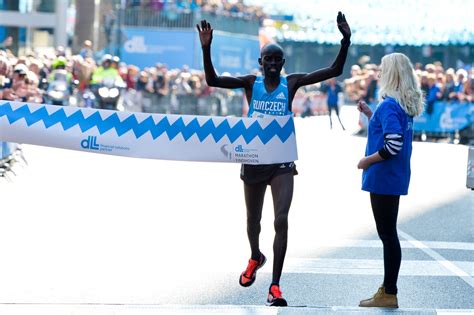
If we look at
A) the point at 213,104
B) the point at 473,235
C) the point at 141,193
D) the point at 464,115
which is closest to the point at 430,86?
the point at 464,115

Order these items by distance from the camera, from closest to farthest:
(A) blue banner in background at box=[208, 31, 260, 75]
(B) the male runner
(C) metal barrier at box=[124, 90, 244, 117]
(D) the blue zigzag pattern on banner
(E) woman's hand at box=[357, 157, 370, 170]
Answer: (E) woman's hand at box=[357, 157, 370, 170] → (B) the male runner → (D) the blue zigzag pattern on banner → (C) metal barrier at box=[124, 90, 244, 117] → (A) blue banner in background at box=[208, 31, 260, 75]

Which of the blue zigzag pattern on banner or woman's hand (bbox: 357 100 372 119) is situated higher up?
woman's hand (bbox: 357 100 372 119)

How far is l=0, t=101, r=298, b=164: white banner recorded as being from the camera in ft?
30.6

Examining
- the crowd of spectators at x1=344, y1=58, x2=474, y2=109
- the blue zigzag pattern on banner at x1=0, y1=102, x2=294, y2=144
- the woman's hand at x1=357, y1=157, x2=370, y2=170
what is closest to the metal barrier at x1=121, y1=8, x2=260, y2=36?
the crowd of spectators at x1=344, y1=58, x2=474, y2=109

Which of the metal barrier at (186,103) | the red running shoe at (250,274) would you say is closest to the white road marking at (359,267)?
the red running shoe at (250,274)

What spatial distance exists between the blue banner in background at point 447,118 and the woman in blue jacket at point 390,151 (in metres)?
24.9

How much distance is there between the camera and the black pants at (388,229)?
28.2 feet

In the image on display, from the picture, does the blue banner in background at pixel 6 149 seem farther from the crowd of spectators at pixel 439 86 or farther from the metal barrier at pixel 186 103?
the metal barrier at pixel 186 103

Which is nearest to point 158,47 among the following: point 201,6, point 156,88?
point 201,6

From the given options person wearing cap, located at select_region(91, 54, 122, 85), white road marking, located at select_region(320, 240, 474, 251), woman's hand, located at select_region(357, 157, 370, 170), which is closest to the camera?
woman's hand, located at select_region(357, 157, 370, 170)

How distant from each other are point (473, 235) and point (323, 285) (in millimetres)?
4115

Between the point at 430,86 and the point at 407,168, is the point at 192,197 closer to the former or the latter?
the point at 407,168

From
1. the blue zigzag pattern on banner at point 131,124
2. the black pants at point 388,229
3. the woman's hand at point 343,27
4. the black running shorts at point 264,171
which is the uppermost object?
the woman's hand at point 343,27

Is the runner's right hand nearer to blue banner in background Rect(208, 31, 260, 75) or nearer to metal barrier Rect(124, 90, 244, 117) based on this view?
metal barrier Rect(124, 90, 244, 117)
